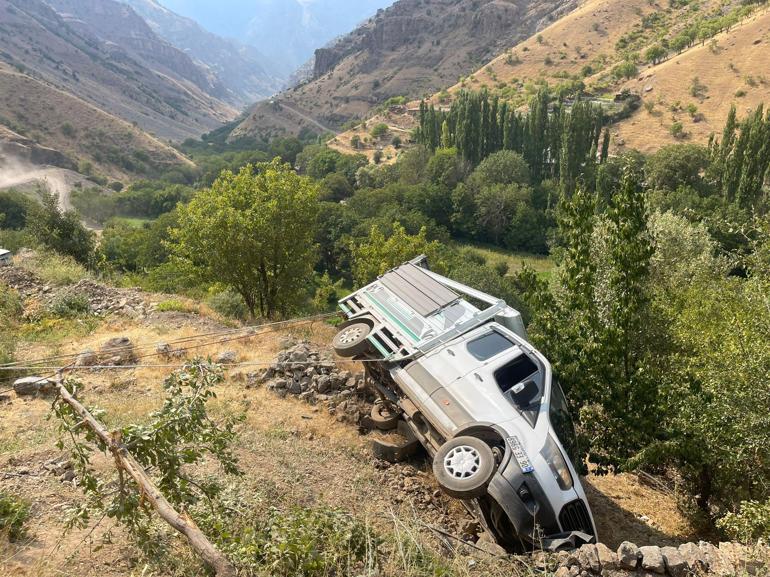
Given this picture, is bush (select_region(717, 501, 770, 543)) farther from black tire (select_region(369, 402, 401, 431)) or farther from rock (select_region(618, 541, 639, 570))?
black tire (select_region(369, 402, 401, 431))

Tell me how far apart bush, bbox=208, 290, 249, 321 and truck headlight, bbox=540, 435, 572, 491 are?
1228 centimetres

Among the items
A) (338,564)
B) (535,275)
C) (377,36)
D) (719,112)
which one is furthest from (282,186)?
(377,36)

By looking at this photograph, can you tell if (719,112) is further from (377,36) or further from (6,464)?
(377,36)

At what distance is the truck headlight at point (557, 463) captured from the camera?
18.5 feet

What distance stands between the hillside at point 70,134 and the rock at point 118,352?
9118cm

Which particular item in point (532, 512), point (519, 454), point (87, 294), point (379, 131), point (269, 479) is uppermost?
point (379, 131)

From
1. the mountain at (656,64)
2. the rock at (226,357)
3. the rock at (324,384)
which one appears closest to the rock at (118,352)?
the rock at (226,357)

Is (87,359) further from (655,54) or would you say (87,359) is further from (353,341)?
(655,54)

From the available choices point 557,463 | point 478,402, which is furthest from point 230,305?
point 557,463

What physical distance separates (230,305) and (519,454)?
13.3m

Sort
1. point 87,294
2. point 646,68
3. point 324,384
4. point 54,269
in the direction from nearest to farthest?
point 324,384
point 87,294
point 54,269
point 646,68

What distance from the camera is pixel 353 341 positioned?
27.7 feet

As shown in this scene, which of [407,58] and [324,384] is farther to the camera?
[407,58]

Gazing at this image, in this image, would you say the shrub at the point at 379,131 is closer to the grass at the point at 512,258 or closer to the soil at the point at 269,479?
the grass at the point at 512,258
